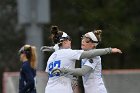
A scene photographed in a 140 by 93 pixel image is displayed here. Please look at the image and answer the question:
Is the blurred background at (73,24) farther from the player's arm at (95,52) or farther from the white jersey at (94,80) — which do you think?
the player's arm at (95,52)

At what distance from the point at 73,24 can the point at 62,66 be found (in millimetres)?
16687

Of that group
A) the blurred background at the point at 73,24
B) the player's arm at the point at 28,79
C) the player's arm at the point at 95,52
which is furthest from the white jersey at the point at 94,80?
the blurred background at the point at 73,24

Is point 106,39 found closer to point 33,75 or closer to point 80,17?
point 80,17

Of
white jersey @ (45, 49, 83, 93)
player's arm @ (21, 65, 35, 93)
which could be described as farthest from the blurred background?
white jersey @ (45, 49, 83, 93)

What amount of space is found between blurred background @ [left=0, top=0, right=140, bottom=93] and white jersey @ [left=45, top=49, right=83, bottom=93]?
41.1 ft

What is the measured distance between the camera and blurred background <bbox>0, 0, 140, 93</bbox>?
23594mm

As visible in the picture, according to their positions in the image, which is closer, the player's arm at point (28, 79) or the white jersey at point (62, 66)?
the white jersey at point (62, 66)

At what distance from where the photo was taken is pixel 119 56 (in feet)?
84.9

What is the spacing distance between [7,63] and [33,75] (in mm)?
14986

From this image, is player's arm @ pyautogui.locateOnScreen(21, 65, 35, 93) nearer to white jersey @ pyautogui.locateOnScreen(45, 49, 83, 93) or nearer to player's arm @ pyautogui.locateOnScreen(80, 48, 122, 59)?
white jersey @ pyautogui.locateOnScreen(45, 49, 83, 93)

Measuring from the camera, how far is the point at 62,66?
31.3 feet

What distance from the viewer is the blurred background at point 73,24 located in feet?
77.4

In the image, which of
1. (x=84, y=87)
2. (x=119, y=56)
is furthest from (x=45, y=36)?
(x=84, y=87)

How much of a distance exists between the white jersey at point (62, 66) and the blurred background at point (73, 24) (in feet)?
41.1
